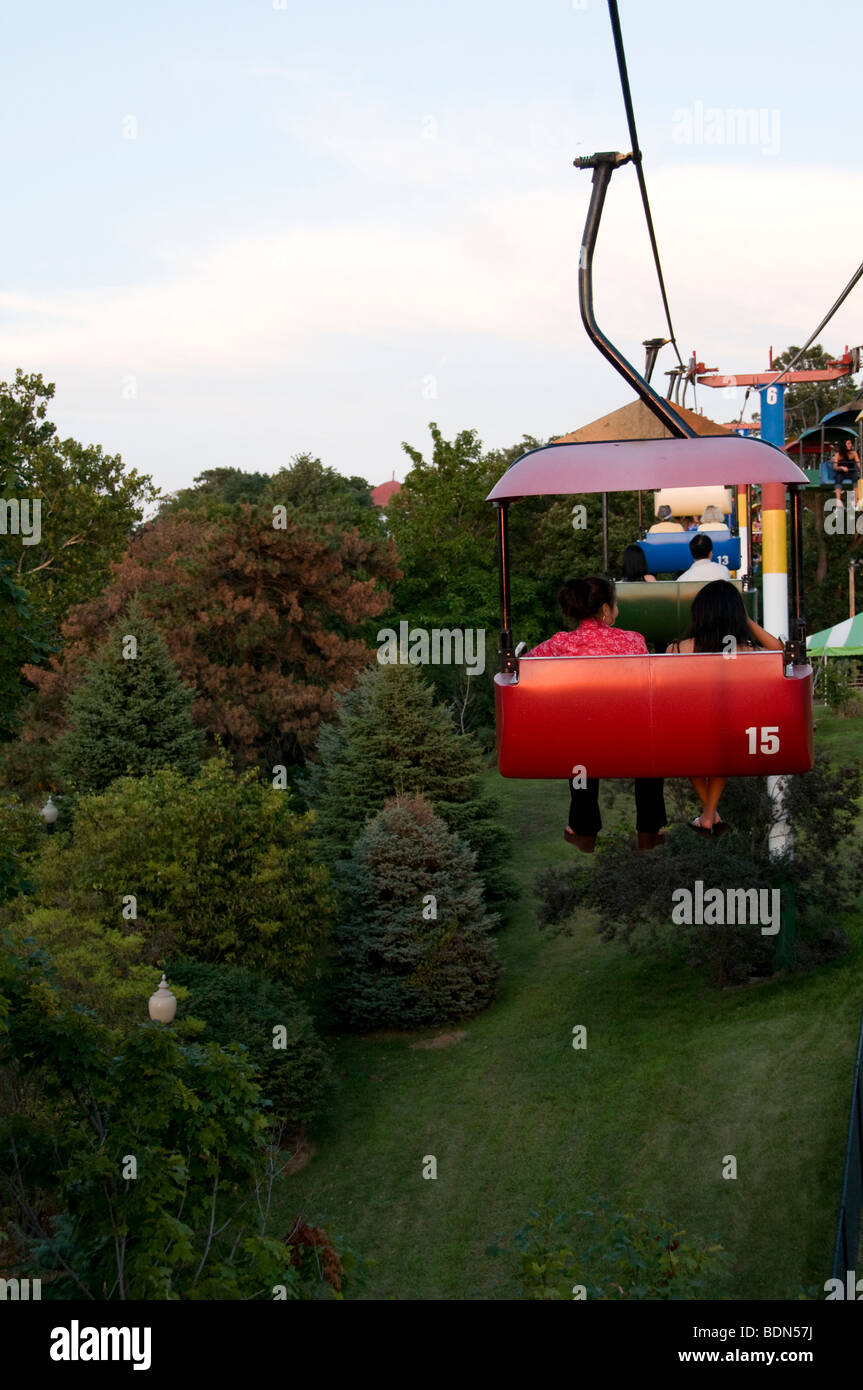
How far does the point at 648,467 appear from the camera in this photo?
765 centimetres

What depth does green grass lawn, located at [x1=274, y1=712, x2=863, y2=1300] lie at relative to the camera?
1952cm

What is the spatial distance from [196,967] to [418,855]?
21.6ft

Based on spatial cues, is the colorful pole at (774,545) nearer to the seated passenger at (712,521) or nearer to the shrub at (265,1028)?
the seated passenger at (712,521)

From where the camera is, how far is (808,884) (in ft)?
87.0

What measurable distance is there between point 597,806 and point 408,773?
26.6 m

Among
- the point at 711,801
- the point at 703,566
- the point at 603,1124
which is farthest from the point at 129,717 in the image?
the point at 711,801

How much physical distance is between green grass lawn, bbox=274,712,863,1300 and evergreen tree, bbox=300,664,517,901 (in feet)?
18.3

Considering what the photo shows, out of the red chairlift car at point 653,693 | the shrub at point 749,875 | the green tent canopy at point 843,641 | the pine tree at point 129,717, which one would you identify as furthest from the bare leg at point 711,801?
the green tent canopy at point 843,641

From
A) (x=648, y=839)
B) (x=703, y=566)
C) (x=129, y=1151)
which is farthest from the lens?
(x=129, y=1151)

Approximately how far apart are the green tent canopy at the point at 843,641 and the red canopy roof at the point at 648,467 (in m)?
34.7

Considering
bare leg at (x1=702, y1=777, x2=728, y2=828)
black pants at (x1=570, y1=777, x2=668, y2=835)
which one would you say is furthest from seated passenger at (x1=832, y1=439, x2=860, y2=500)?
bare leg at (x1=702, y1=777, x2=728, y2=828)

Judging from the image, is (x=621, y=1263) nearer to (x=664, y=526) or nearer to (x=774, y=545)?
(x=664, y=526)

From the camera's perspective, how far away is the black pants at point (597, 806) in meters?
8.63
